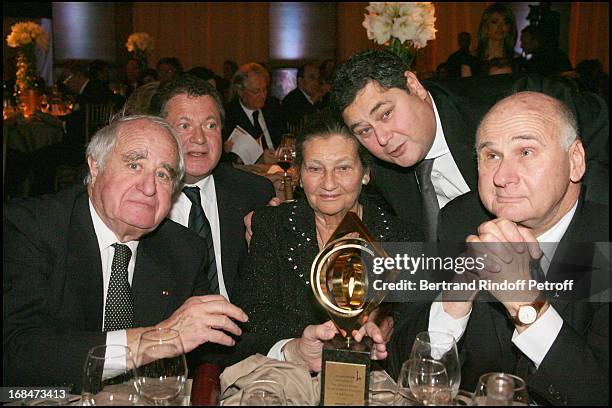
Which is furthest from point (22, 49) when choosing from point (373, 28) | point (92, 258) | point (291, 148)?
point (92, 258)

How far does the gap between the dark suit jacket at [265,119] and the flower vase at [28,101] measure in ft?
7.97

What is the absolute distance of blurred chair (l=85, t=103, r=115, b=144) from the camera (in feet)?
23.1

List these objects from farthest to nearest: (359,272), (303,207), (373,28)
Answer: (373,28) → (303,207) → (359,272)

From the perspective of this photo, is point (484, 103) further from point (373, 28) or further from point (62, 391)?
point (62, 391)

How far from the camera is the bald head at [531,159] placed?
198 cm

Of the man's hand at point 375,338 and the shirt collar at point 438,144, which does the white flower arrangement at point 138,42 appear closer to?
the shirt collar at point 438,144

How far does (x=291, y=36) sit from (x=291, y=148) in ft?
26.2

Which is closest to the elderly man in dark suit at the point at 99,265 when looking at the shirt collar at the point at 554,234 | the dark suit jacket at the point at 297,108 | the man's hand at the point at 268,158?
the shirt collar at the point at 554,234

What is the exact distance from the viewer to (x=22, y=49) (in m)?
8.16

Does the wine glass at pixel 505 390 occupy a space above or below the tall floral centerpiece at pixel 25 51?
below

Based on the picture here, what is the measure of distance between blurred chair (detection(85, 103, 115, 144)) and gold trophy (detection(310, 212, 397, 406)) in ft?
18.7

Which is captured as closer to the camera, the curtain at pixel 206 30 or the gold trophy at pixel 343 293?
the gold trophy at pixel 343 293

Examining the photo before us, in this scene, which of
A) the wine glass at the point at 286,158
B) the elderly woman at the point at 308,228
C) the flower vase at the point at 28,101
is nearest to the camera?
the elderly woman at the point at 308,228

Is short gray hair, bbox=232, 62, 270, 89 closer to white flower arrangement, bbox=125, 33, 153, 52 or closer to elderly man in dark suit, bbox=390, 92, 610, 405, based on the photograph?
elderly man in dark suit, bbox=390, 92, 610, 405
